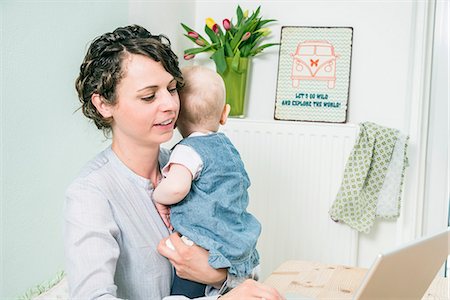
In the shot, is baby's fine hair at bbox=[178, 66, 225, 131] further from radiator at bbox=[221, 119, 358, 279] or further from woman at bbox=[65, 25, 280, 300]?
radiator at bbox=[221, 119, 358, 279]

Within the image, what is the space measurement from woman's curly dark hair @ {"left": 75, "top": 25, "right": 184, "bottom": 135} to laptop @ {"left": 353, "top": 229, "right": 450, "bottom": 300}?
0.66 meters

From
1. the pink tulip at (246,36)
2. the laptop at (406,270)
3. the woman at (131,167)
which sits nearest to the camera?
the laptop at (406,270)

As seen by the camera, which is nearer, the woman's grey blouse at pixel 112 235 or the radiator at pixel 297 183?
the woman's grey blouse at pixel 112 235

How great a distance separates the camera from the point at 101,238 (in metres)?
1.23

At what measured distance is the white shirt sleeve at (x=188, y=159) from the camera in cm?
144

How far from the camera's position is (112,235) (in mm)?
1301

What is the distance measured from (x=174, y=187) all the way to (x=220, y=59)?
5.47 ft

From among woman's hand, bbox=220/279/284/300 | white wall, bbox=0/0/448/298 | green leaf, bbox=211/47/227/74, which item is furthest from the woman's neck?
green leaf, bbox=211/47/227/74

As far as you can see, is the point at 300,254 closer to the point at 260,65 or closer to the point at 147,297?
the point at 260,65

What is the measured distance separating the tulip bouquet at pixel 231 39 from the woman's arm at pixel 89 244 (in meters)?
1.78

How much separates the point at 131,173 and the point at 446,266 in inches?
91.1

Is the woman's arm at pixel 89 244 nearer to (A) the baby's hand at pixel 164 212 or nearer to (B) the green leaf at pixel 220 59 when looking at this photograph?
(A) the baby's hand at pixel 164 212

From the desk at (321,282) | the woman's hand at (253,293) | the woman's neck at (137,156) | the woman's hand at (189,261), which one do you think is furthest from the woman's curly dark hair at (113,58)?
the desk at (321,282)

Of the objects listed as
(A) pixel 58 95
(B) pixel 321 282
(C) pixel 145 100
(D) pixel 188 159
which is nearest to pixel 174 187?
(D) pixel 188 159
